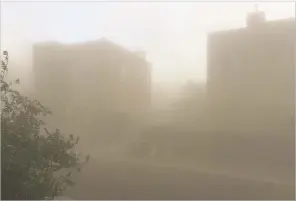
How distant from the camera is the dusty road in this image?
3166 mm

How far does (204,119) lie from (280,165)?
69cm

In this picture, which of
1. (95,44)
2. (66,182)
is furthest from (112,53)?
(66,182)

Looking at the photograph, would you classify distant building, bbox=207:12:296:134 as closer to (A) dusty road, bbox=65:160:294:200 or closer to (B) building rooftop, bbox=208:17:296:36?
(B) building rooftop, bbox=208:17:296:36

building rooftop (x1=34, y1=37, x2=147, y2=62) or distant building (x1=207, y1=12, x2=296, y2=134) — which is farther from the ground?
building rooftop (x1=34, y1=37, x2=147, y2=62)

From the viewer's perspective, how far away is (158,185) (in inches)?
136

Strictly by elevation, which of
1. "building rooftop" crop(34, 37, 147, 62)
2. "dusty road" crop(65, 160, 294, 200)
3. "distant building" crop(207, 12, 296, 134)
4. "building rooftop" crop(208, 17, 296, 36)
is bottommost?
"dusty road" crop(65, 160, 294, 200)

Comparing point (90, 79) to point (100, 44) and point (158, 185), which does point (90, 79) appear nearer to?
point (100, 44)

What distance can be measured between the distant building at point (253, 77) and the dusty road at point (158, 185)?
17.2 inches

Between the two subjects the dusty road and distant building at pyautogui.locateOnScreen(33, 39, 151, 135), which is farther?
distant building at pyautogui.locateOnScreen(33, 39, 151, 135)

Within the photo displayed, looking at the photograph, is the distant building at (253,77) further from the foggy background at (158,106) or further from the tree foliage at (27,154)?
the tree foliage at (27,154)

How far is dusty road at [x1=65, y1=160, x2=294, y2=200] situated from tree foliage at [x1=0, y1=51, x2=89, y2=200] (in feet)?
2.12

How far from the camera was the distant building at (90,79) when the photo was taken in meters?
3.42

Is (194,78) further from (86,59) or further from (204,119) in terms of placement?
(86,59)

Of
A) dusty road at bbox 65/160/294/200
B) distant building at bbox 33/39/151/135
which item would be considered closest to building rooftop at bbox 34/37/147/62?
distant building at bbox 33/39/151/135
